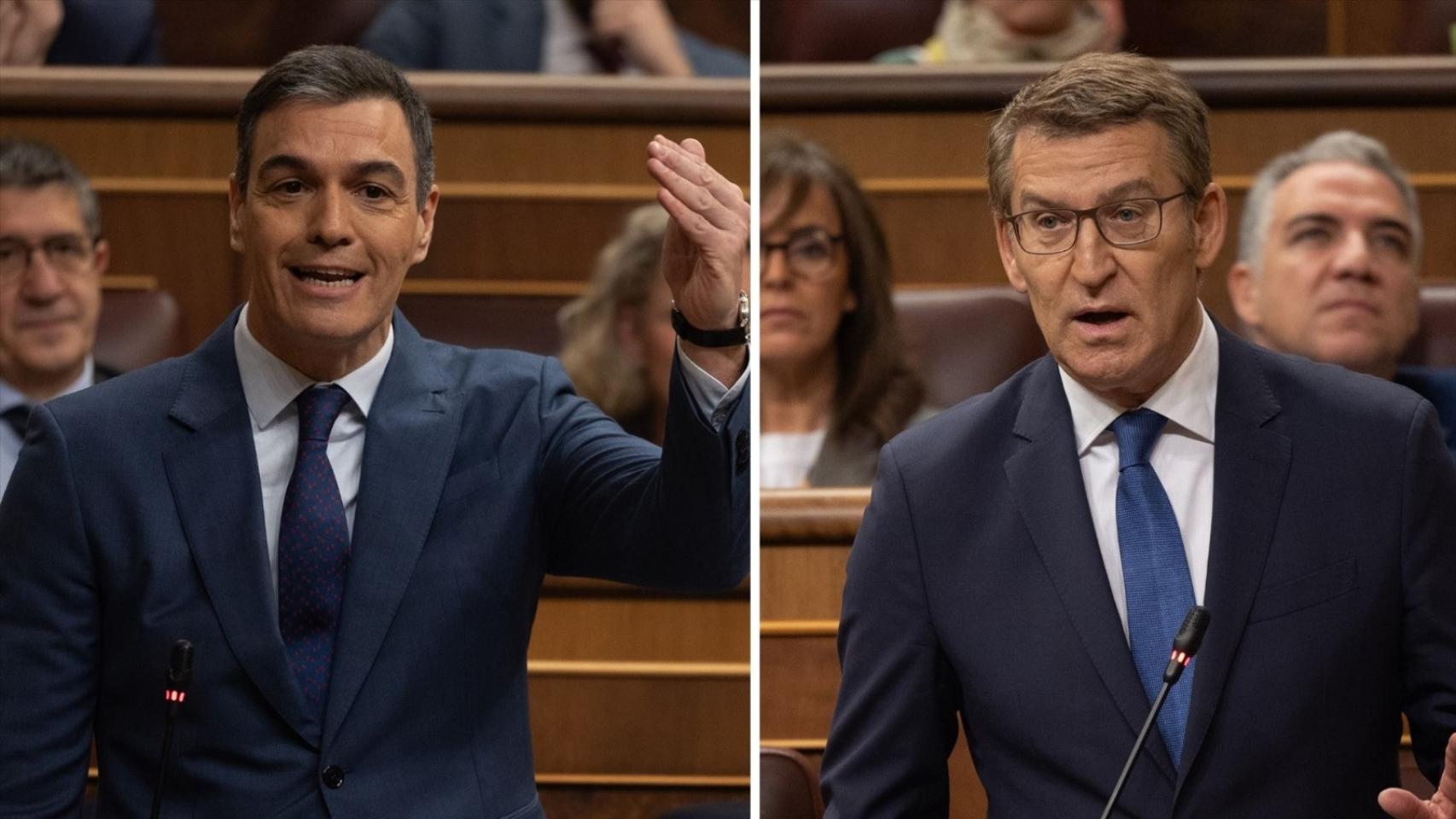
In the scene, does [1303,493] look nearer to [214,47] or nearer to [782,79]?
[782,79]

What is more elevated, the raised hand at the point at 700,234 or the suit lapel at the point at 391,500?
the raised hand at the point at 700,234

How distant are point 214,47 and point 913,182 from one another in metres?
0.56

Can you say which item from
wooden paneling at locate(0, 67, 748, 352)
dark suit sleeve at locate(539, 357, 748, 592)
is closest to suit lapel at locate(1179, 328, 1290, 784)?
dark suit sleeve at locate(539, 357, 748, 592)

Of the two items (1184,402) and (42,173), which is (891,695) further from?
(42,173)

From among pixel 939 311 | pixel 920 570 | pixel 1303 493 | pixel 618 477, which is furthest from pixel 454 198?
pixel 1303 493

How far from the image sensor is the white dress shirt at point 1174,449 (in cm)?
80

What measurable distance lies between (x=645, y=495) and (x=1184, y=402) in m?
0.26

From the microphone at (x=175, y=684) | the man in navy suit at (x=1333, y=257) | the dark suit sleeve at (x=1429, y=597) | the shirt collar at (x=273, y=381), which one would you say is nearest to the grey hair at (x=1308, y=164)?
the man in navy suit at (x=1333, y=257)

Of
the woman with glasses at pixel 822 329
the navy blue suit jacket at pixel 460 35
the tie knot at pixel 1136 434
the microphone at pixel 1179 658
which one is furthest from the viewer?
the navy blue suit jacket at pixel 460 35

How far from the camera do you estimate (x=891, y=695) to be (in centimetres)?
82

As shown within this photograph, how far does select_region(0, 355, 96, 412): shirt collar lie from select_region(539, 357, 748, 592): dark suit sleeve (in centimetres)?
30

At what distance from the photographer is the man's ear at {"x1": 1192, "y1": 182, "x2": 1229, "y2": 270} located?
814mm

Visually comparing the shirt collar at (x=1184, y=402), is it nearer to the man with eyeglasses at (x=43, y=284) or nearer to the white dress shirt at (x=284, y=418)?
the white dress shirt at (x=284, y=418)

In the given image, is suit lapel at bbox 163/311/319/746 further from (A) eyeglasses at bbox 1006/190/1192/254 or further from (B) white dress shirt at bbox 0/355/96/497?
(A) eyeglasses at bbox 1006/190/1192/254
